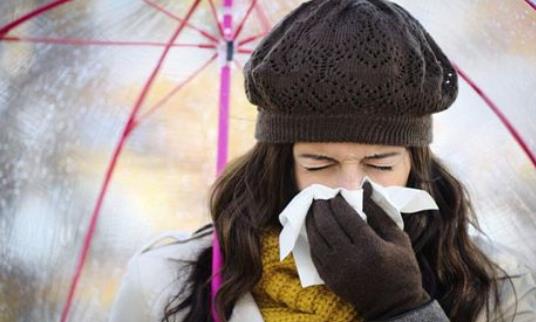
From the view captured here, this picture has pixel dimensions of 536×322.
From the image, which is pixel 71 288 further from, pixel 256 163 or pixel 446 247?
pixel 446 247

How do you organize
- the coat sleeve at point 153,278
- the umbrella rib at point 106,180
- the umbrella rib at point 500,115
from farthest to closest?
the umbrella rib at point 106,180, the umbrella rib at point 500,115, the coat sleeve at point 153,278

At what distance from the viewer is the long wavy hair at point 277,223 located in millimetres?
3516

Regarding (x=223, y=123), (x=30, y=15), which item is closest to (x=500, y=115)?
(x=223, y=123)

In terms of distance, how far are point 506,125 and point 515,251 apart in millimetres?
341

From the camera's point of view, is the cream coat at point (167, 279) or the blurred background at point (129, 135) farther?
the blurred background at point (129, 135)

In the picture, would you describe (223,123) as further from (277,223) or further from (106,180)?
(106,180)

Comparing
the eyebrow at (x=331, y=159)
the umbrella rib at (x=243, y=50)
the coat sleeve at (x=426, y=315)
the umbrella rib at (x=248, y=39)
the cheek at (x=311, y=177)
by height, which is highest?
the umbrella rib at (x=248, y=39)

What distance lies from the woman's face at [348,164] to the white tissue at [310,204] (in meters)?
0.03

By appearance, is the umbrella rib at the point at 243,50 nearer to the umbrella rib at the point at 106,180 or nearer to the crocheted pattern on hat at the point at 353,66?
the umbrella rib at the point at 106,180

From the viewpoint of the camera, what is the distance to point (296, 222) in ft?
10.9

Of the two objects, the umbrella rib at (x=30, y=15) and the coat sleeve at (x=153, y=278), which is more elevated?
the umbrella rib at (x=30, y=15)

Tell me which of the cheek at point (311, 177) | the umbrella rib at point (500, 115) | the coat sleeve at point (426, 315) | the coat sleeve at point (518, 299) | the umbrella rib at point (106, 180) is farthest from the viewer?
the umbrella rib at point (106, 180)

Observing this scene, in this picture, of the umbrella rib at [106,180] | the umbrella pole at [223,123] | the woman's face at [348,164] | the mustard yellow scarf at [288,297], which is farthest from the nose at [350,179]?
the umbrella rib at [106,180]

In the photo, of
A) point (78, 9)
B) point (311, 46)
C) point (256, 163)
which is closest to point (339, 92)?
point (311, 46)
